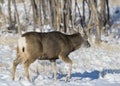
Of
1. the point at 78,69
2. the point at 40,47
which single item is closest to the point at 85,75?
the point at 78,69

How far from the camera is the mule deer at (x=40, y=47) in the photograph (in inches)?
423

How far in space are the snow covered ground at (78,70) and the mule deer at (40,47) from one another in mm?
424

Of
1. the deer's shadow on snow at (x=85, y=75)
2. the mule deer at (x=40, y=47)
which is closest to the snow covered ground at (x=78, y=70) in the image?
the deer's shadow on snow at (x=85, y=75)

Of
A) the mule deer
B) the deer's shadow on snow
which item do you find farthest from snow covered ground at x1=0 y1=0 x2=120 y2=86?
the mule deer

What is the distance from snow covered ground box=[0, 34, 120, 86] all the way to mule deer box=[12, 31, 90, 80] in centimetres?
42

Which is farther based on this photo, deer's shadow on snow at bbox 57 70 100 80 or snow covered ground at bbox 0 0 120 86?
deer's shadow on snow at bbox 57 70 100 80

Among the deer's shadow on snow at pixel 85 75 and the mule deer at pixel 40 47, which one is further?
the deer's shadow on snow at pixel 85 75

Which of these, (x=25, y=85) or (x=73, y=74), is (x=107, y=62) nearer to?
(x=73, y=74)

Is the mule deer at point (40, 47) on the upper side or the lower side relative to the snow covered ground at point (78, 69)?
upper

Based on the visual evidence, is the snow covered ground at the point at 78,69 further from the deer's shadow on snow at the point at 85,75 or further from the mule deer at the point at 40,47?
the mule deer at the point at 40,47

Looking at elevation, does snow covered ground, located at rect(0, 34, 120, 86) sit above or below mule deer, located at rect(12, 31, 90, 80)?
below

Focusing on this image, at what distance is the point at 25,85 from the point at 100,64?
526 centimetres

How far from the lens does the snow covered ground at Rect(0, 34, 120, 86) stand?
422 inches

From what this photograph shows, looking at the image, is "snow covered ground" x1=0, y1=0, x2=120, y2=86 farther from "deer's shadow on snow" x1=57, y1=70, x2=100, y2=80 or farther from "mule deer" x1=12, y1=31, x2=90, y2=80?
"mule deer" x1=12, y1=31, x2=90, y2=80
